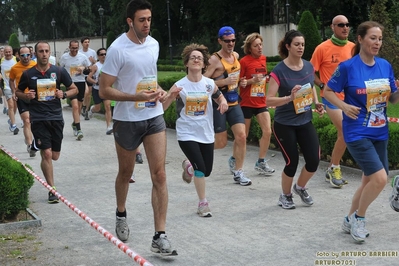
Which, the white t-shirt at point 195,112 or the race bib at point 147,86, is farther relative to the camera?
the white t-shirt at point 195,112

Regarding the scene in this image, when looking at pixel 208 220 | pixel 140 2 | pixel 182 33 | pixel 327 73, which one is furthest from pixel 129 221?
pixel 182 33

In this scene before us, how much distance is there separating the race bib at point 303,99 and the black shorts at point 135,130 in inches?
79.7

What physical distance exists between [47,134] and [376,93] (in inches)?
171

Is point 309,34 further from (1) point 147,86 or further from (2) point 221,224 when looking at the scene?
(1) point 147,86

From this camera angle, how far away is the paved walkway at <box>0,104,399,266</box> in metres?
6.77

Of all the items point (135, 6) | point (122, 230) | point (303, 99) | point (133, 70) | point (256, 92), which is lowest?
point (122, 230)

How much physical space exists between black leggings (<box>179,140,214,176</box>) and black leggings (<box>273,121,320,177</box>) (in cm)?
78

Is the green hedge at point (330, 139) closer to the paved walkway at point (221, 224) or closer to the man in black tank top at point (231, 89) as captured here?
the paved walkway at point (221, 224)

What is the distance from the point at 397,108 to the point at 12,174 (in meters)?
9.69

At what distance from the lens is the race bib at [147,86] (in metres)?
6.82

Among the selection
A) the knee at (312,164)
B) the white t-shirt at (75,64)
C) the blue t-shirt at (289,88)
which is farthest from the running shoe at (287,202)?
the white t-shirt at (75,64)

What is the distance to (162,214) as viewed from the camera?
22.4ft

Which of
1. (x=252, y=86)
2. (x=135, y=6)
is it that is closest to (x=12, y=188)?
(x=135, y=6)

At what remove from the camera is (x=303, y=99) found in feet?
28.1
